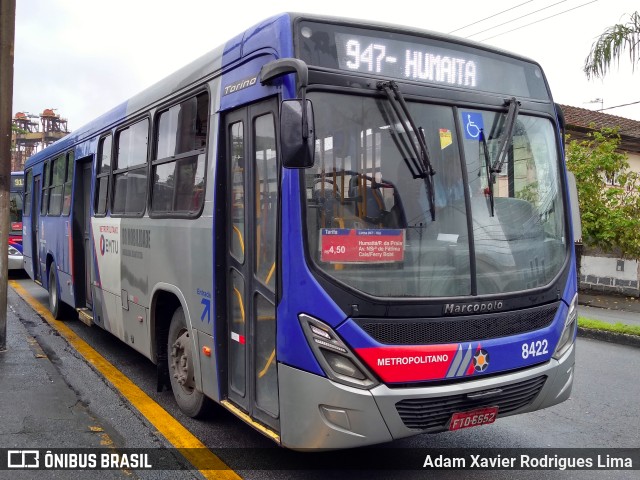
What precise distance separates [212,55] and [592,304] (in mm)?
12402

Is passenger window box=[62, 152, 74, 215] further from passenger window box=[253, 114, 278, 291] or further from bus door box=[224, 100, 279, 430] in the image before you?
passenger window box=[253, 114, 278, 291]

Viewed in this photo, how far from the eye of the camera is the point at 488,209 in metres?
4.04

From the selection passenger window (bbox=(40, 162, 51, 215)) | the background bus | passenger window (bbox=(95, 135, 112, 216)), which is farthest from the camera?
the background bus

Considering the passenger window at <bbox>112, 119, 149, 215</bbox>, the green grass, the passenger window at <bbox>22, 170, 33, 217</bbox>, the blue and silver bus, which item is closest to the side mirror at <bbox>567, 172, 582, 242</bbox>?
the blue and silver bus

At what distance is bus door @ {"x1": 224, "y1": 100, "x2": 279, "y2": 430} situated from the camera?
12.9 feet

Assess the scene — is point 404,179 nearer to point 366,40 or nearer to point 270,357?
point 366,40

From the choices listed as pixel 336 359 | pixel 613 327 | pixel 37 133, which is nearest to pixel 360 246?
pixel 336 359

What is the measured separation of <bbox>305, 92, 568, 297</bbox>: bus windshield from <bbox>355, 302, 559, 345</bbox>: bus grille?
0.16 m

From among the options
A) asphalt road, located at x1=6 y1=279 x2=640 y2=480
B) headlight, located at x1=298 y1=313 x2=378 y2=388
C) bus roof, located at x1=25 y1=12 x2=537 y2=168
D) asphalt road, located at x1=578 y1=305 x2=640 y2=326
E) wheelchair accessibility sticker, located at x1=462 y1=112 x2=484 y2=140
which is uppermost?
bus roof, located at x1=25 y1=12 x2=537 y2=168

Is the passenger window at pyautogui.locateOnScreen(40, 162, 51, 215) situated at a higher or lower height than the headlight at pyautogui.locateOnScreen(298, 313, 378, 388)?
higher

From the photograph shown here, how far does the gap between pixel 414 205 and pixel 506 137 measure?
88 centimetres

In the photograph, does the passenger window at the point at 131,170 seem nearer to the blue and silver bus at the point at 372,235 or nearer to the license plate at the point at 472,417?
the blue and silver bus at the point at 372,235

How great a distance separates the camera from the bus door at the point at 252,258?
3920 millimetres

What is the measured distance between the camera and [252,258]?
4137 mm
